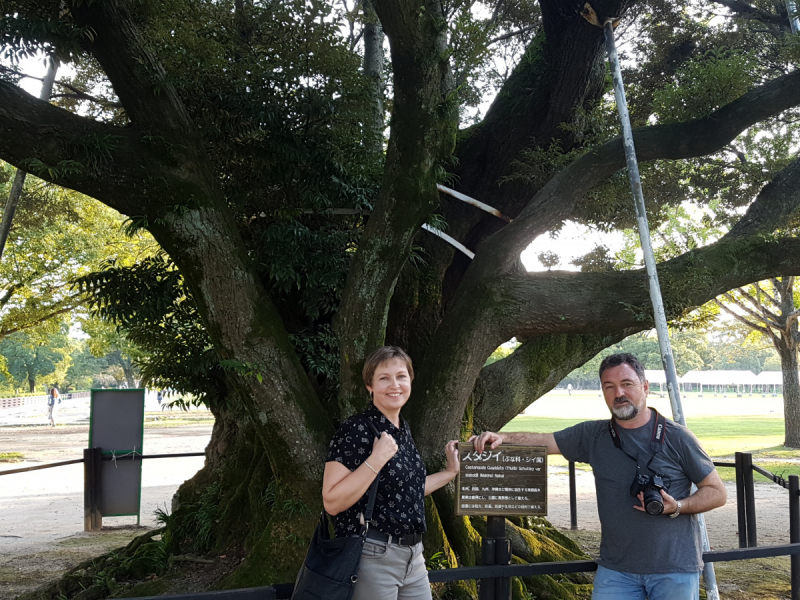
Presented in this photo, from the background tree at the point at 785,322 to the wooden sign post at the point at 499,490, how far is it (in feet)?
64.0

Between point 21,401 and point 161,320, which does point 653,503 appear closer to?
point 161,320

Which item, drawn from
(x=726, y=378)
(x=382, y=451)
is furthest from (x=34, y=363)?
(x=726, y=378)

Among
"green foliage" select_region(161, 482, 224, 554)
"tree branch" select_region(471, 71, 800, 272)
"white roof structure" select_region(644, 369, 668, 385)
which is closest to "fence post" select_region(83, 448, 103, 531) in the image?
"green foliage" select_region(161, 482, 224, 554)

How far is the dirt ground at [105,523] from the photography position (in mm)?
7621

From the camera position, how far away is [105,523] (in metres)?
11.0

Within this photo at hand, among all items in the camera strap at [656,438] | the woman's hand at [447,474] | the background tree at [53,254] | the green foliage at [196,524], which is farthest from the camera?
the background tree at [53,254]

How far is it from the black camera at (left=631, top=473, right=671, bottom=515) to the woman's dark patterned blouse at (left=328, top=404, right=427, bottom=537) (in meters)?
0.95

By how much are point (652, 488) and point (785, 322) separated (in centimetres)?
2034

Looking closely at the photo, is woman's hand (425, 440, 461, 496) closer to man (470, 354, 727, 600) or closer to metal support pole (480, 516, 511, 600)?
metal support pole (480, 516, 511, 600)

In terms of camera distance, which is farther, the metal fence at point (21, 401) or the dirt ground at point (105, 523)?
the metal fence at point (21, 401)

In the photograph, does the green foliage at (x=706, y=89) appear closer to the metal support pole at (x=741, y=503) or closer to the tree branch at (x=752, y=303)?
the metal support pole at (x=741, y=503)

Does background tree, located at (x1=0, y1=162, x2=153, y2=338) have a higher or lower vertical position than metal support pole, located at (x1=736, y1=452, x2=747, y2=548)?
higher

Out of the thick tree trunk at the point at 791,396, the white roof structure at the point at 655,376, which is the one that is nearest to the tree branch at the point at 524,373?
the thick tree trunk at the point at 791,396

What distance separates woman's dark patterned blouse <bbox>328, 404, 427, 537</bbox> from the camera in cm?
261
